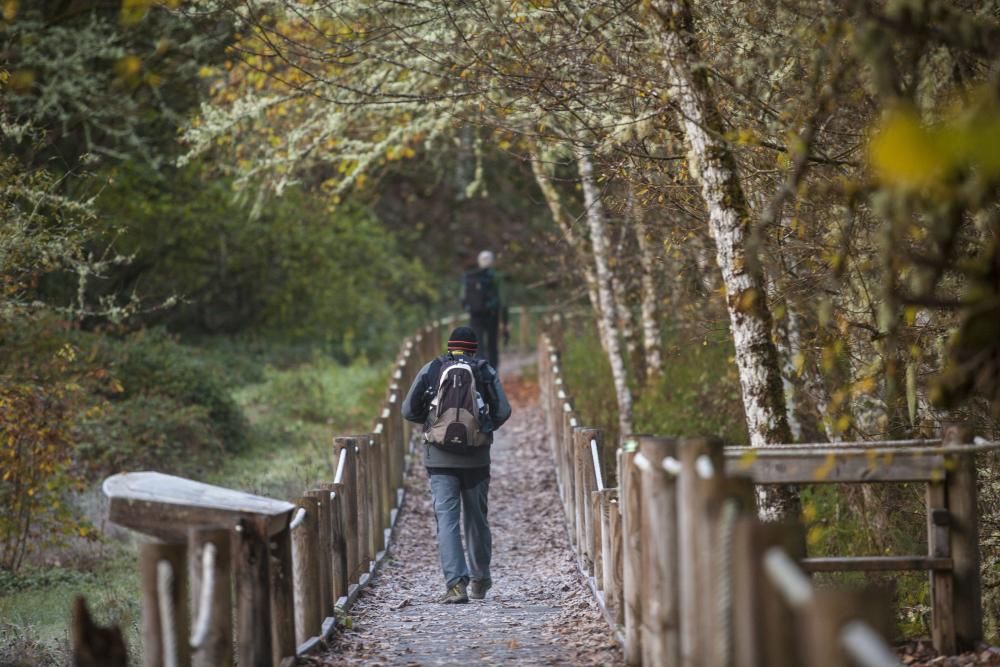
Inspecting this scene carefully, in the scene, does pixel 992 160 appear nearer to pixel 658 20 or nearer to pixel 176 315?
pixel 658 20

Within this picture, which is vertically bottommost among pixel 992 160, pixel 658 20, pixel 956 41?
pixel 992 160

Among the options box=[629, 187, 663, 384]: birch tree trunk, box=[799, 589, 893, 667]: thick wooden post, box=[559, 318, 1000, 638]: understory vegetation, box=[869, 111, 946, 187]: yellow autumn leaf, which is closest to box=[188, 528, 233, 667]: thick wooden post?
box=[559, 318, 1000, 638]: understory vegetation

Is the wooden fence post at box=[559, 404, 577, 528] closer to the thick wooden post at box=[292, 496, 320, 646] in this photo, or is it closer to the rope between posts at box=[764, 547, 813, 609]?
the thick wooden post at box=[292, 496, 320, 646]

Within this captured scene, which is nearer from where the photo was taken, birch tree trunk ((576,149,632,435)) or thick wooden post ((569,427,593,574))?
thick wooden post ((569,427,593,574))

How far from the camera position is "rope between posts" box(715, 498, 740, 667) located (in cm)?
411

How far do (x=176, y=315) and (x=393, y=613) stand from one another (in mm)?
18920

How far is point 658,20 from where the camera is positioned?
26.4 feet

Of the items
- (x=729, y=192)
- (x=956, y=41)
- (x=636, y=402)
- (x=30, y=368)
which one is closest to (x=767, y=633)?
(x=956, y=41)

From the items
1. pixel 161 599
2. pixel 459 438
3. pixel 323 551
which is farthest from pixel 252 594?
pixel 459 438

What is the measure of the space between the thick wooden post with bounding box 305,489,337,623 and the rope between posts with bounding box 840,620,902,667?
5.08 meters

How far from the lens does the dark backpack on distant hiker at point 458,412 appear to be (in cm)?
952

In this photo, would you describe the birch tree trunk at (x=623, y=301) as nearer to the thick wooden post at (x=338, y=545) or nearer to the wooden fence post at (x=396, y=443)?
the wooden fence post at (x=396, y=443)

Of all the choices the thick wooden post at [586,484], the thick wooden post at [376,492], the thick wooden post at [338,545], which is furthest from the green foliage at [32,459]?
the thick wooden post at [586,484]

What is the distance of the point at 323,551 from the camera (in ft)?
27.3
